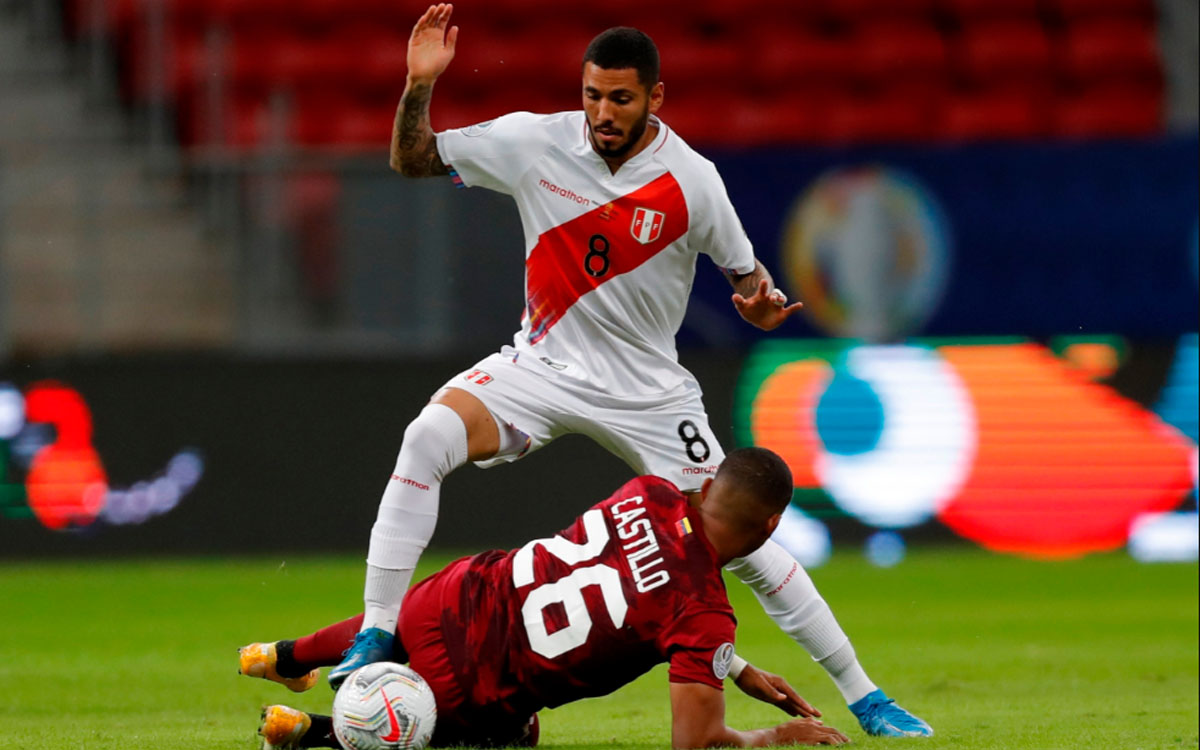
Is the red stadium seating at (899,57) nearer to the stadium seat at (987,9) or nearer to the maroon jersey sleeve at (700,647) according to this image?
the stadium seat at (987,9)

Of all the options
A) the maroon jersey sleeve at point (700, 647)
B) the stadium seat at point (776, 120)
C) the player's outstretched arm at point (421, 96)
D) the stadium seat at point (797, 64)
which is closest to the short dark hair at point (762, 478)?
the maroon jersey sleeve at point (700, 647)

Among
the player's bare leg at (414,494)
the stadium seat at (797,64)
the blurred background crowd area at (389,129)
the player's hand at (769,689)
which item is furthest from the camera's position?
the stadium seat at (797,64)

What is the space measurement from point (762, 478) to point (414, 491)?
111cm

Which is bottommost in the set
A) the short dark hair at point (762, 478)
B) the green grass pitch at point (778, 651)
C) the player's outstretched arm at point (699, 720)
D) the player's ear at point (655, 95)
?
the green grass pitch at point (778, 651)

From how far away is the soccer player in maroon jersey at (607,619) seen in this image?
183 inches

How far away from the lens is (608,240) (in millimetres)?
5574

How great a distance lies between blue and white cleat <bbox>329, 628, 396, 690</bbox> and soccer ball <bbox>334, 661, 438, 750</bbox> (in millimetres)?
181

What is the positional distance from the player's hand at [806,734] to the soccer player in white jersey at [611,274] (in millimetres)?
473

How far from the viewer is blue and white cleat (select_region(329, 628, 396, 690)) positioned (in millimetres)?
4930

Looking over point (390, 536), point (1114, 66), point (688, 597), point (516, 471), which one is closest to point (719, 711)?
point (688, 597)

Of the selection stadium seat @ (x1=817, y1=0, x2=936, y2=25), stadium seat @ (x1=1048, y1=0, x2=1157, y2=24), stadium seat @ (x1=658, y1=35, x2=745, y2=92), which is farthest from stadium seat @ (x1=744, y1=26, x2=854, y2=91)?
stadium seat @ (x1=1048, y1=0, x2=1157, y2=24)

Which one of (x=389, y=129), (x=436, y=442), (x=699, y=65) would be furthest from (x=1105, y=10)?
(x=436, y=442)

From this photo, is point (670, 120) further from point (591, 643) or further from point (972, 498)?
point (591, 643)

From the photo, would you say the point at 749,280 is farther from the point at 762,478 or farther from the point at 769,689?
the point at 769,689
